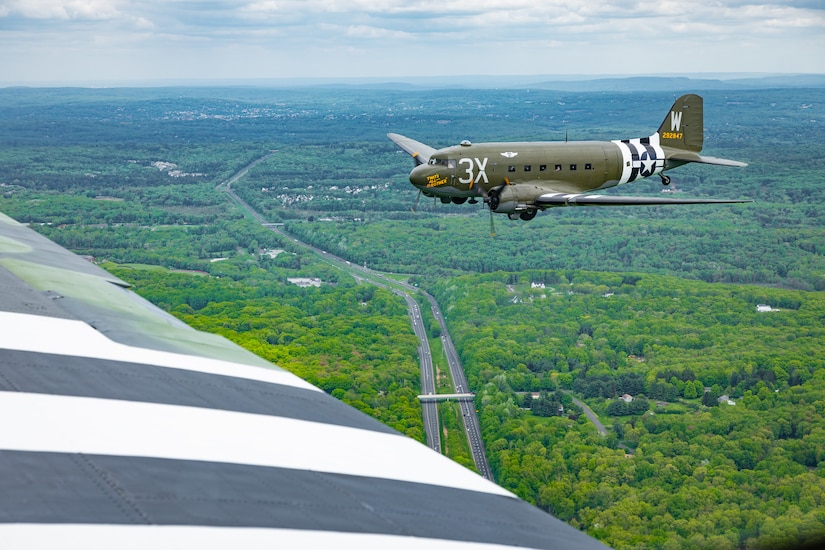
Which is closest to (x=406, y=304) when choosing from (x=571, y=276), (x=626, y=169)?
(x=571, y=276)

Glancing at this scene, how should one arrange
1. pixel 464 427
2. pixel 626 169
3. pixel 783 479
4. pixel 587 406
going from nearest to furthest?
pixel 626 169 → pixel 783 479 → pixel 464 427 → pixel 587 406

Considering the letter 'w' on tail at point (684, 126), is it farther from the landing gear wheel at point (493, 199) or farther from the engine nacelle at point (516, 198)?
the landing gear wheel at point (493, 199)

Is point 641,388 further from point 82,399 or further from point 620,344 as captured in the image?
point 82,399

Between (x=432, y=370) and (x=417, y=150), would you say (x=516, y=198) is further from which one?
(x=432, y=370)

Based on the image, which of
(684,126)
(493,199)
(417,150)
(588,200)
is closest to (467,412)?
(417,150)

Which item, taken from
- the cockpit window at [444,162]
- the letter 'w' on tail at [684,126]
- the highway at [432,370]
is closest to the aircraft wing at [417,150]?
the cockpit window at [444,162]

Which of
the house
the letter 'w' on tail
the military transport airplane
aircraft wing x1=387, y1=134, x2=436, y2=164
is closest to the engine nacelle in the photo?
the military transport airplane
